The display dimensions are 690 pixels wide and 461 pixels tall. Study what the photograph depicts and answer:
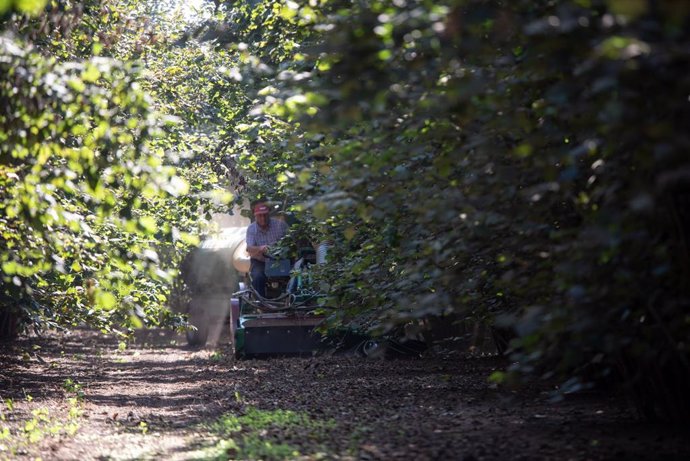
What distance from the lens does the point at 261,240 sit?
17.4 m

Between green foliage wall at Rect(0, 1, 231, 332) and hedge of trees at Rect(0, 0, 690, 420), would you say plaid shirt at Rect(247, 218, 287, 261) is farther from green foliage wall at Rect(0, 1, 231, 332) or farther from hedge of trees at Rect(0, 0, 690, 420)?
green foliage wall at Rect(0, 1, 231, 332)

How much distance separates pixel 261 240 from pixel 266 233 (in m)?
0.16

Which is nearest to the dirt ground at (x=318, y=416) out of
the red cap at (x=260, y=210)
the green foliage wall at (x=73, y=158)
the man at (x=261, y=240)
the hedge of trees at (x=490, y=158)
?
the hedge of trees at (x=490, y=158)

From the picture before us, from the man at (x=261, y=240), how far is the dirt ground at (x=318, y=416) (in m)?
2.05

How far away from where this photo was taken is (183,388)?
43.7 feet

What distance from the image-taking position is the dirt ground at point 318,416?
7035 mm

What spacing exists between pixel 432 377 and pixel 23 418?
504 centimetres

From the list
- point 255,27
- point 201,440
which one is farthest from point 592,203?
point 255,27

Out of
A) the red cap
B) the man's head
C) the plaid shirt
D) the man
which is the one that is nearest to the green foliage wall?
the red cap

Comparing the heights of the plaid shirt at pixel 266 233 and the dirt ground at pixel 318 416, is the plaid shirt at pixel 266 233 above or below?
above

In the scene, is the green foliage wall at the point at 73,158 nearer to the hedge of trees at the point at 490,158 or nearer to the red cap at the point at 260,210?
the hedge of trees at the point at 490,158

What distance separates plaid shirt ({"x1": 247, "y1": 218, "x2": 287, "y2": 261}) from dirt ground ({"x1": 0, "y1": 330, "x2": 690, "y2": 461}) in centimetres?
242

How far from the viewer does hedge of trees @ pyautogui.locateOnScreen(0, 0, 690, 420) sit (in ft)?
13.9

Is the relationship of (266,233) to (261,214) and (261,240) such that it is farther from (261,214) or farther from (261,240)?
(261,214)
